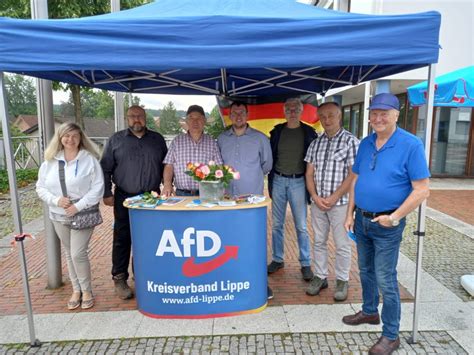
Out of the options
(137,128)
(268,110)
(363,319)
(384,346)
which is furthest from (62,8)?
(384,346)

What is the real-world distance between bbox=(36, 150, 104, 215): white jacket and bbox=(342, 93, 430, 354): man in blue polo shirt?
224cm

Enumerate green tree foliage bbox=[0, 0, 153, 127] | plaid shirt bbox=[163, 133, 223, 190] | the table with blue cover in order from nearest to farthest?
the table with blue cover
plaid shirt bbox=[163, 133, 223, 190]
green tree foliage bbox=[0, 0, 153, 127]

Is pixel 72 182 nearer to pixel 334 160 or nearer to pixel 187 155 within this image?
pixel 187 155

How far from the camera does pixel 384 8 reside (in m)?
10.1

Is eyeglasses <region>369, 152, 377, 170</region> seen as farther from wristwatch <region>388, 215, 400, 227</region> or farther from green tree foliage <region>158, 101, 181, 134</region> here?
green tree foliage <region>158, 101, 181, 134</region>

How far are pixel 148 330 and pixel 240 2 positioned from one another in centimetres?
281

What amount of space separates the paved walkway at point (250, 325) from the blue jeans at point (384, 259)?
1.01ft

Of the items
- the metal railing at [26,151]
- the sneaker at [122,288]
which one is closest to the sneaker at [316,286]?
the sneaker at [122,288]

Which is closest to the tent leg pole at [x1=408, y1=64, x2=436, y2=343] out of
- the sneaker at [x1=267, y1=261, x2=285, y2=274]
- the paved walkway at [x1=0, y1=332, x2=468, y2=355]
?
the paved walkway at [x1=0, y1=332, x2=468, y2=355]

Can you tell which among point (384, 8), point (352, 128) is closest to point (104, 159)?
point (384, 8)

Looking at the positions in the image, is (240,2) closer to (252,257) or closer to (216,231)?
(216,231)

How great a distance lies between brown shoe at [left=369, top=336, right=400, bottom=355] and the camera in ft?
8.24

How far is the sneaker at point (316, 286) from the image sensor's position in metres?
3.39

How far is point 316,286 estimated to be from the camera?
3428 millimetres
